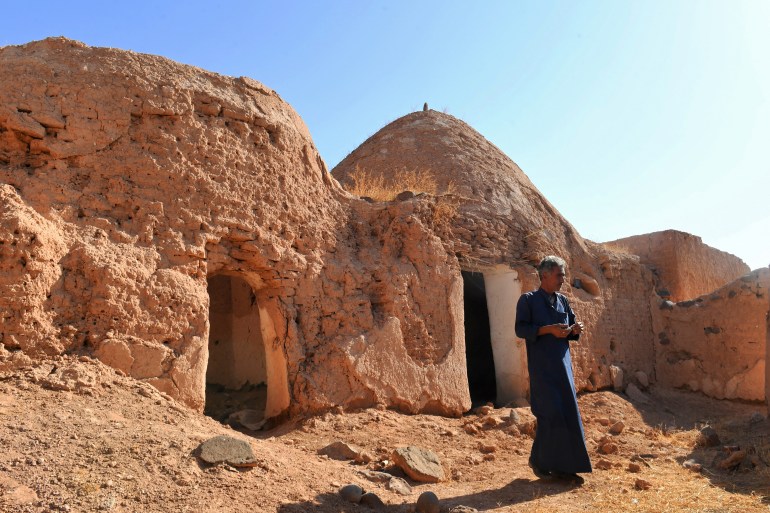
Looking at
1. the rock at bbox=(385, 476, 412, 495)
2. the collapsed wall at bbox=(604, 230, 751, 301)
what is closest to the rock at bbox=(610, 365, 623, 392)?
the collapsed wall at bbox=(604, 230, 751, 301)

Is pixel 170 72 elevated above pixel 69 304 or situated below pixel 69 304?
above

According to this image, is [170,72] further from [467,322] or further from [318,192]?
[467,322]

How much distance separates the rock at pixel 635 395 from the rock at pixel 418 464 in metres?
4.81

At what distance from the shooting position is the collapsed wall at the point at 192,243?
4406 mm

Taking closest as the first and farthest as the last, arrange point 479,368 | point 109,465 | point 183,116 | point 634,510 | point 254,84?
point 109,465 → point 634,510 → point 183,116 → point 254,84 → point 479,368

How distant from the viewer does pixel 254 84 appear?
19.9 feet

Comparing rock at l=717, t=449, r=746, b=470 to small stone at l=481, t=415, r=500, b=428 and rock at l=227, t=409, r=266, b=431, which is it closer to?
small stone at l=481, t=415, r=500, b=428

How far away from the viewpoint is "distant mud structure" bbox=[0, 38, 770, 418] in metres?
4.48

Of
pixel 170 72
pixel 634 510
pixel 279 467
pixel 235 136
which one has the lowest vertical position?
pixel 634 510

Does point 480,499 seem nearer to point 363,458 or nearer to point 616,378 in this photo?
point 363,458

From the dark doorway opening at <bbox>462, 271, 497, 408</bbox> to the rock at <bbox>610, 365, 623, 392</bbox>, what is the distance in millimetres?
1527

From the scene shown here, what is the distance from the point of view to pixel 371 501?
3631 mm

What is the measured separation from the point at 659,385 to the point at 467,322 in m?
2.85

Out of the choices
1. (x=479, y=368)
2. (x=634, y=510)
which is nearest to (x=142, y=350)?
(x=634, y=510)
